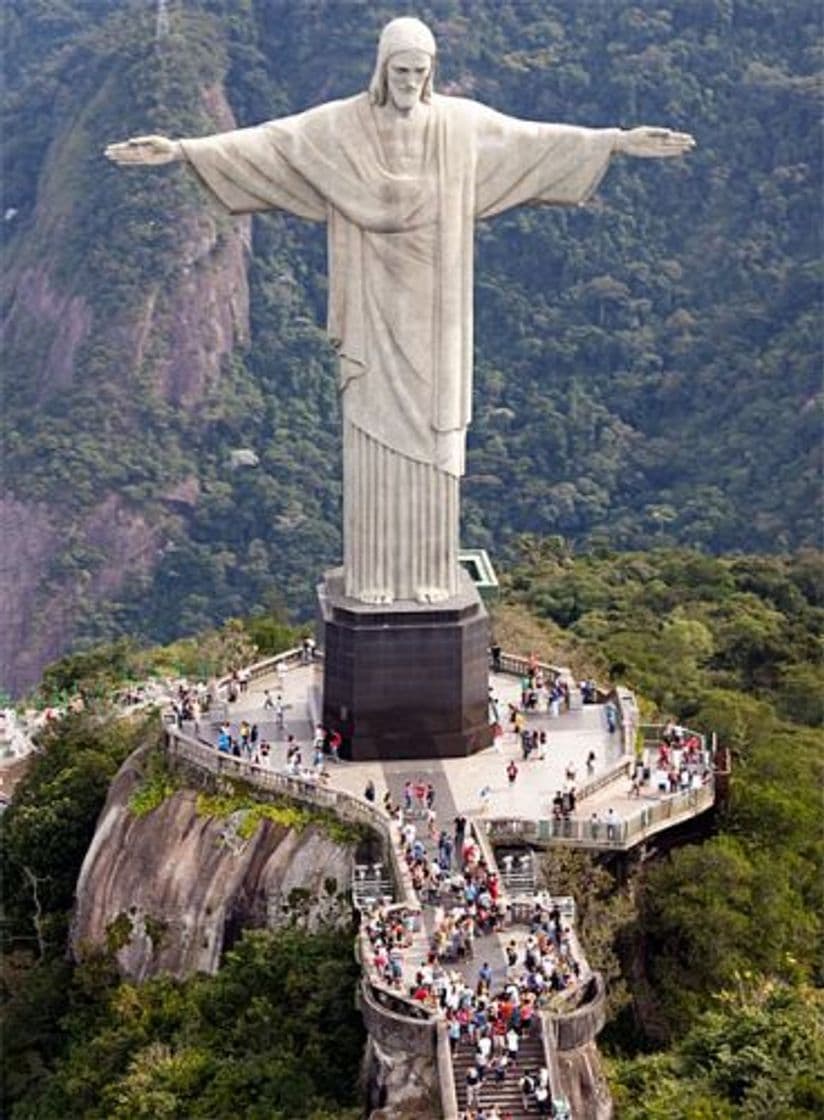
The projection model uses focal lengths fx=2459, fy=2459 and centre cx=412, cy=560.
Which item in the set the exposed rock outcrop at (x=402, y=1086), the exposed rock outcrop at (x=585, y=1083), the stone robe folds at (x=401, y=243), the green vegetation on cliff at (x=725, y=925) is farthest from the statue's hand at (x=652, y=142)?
the exposed rock outcrop at (x=402, y=1086)

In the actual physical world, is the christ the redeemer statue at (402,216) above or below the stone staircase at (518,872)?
above

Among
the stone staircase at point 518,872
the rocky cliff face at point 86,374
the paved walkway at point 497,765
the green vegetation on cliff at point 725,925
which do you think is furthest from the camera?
the rocky cliff face at point 86,374

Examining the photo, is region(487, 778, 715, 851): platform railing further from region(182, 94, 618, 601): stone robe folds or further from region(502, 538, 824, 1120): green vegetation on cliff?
region(182, 94, 618, 601): stone robe folds

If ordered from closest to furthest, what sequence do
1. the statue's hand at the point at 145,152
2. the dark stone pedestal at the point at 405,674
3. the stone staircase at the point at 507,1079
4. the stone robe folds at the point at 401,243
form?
the stone staircase at the point at 507,1079, the statue's hand at the point at 145,152, the stone robe folds at the point at 401,243, the dark stone pedestal at the point at 405,674

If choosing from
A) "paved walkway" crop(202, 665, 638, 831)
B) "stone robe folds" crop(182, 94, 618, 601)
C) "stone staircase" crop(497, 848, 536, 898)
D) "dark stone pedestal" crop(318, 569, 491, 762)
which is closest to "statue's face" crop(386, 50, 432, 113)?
"stone robe folds" crop(182, 94, 618, 601)

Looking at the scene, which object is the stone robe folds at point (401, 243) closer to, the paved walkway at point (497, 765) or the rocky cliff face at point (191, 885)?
the paved walkway at point (497, 765)

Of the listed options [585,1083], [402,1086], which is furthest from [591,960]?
[402,1086]

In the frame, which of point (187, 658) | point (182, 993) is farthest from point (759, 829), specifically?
point (187, 658)

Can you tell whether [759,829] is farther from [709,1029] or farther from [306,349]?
[306,349]
